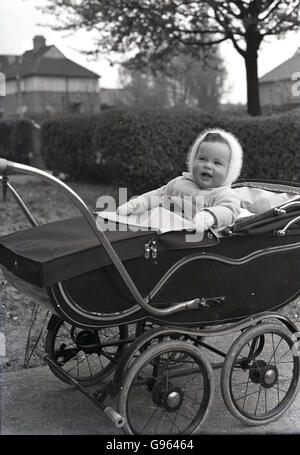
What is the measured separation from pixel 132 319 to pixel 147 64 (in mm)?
8447

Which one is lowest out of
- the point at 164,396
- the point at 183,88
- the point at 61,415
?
the point at 61,415

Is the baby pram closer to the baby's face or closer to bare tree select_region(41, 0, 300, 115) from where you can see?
the baby's face

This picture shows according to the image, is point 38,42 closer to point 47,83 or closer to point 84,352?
point 47,83

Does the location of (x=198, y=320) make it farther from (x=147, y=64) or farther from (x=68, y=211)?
(x=147, y=64)

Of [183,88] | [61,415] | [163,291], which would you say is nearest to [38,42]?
[61,415]

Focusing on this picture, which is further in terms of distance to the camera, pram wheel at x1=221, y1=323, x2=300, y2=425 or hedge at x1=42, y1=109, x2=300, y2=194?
hedge at x1=42, y1=109, x2=300, y2=194

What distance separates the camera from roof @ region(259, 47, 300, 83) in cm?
916

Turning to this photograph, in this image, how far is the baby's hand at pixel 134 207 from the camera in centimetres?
306

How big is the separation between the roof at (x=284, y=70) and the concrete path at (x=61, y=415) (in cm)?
690

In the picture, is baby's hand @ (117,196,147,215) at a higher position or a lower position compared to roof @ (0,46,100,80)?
lower

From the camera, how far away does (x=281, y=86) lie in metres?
11.7

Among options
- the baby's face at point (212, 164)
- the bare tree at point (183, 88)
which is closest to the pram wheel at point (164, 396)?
the baby's face at point (212, 164)

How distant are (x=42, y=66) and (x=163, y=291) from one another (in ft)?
25.3

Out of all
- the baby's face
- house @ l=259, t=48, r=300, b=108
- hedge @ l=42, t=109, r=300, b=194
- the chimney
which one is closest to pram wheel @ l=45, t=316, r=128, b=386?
the baby's face
